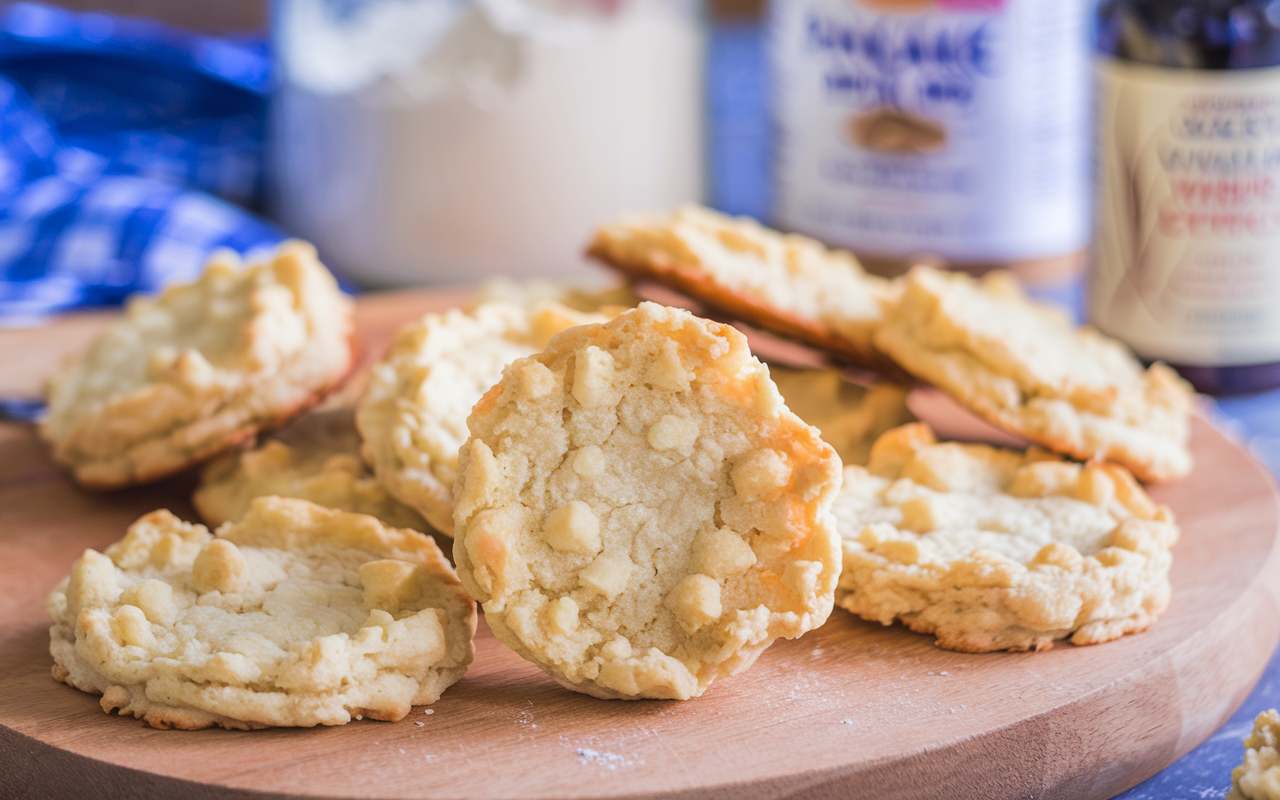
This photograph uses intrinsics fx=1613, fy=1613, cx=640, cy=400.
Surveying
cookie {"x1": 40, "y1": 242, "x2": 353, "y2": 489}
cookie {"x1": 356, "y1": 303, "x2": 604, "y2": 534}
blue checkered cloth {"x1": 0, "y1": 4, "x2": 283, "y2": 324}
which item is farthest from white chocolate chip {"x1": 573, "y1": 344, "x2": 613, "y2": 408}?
blue checkered cloth {"x1": 0, "y1": 4, "x2": 283, "y2": 324}

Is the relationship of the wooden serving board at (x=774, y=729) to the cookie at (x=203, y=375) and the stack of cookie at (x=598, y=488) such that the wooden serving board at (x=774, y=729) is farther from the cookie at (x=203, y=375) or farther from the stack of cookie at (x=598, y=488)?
the cookie at (x=203, y=375)

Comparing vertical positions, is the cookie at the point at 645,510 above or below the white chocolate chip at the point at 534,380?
below

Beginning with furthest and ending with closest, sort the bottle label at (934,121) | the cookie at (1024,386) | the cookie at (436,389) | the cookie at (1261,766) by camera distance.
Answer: the bottle label at (934,121), the cookie at (1024,386), the cookie at (436,389), the cookie at (1261,766)

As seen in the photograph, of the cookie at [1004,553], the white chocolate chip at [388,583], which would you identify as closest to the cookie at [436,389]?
the white chocolate chip at [388,583]

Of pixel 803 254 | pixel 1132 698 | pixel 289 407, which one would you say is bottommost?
pixel 1132 698

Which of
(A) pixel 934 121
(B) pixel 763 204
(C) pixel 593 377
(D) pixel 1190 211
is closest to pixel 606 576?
(C) pixel 593 377

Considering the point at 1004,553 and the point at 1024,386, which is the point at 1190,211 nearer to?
the point at 1024,386

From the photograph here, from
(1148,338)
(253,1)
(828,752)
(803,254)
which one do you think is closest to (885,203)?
(1148,338)

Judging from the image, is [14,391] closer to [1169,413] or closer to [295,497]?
[295,497]
